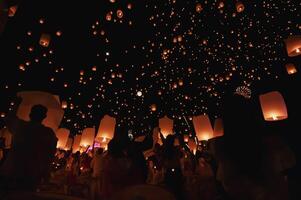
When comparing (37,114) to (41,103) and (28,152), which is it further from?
(41,103)

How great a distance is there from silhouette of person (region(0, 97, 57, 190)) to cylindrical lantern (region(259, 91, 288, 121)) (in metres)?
3.68

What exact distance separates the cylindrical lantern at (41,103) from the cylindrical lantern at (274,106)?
348 centimetres

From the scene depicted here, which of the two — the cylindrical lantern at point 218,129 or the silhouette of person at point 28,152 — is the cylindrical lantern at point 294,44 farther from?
the silhouette of person at point 28,152

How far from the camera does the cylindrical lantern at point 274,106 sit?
4922 mm

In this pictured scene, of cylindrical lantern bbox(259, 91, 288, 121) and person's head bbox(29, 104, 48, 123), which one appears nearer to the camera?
person's head bbox(29, 104, 48, 123)

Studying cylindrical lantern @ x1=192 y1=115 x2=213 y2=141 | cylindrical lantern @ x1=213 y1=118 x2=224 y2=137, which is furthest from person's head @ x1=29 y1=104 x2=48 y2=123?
cylindrical lantern @ x1=192 y1=115 x2=213 y2=141

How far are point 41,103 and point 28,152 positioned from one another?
756 millimetres

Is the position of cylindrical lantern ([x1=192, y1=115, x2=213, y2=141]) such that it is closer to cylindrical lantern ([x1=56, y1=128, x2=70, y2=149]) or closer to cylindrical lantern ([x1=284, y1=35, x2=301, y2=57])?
cylindrical lantern ([x1=284, y1=35, x2=301, y2=57])

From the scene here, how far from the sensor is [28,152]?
277cm

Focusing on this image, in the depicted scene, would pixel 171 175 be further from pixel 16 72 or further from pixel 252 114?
pixel 16 72

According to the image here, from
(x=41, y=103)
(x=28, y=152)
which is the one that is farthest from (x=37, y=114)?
(x=41, y=103)

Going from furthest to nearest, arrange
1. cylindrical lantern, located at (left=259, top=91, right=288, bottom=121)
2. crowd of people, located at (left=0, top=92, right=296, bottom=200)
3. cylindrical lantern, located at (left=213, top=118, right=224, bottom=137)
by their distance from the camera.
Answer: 1. cylindrical lantern, located at (left=259, top=91, right=288, bottom=121)
2. cylindrical lantern, located at (left=213, top=118, right=224, bottom=137)
3. crowd of people, located at (left=0, top=92, right=296, bottom=200)

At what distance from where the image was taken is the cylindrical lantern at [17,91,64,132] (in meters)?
3.30

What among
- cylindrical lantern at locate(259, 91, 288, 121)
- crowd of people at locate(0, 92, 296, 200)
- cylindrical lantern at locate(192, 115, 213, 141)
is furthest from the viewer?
cylindrical lantern at locate(192, 115, 213, 141)
